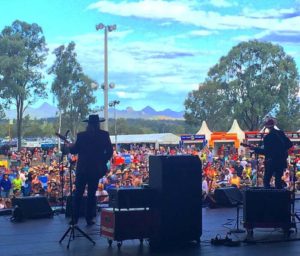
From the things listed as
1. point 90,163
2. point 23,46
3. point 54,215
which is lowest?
point 54,215

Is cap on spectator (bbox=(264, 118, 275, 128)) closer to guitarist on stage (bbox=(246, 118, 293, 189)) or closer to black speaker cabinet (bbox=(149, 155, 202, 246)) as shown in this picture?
guitarist on stage (bbox=(246, 118, 293, 189))

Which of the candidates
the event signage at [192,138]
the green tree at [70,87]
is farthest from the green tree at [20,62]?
the event signage at [192,138]

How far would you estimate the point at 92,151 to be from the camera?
21.2 feet

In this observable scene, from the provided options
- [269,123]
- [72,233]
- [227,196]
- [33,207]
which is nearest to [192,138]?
[227,196]

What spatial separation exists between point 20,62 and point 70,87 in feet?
22.2

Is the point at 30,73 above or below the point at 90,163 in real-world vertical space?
above

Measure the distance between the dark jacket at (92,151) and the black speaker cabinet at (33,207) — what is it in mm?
1785

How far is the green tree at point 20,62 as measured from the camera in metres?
38.0

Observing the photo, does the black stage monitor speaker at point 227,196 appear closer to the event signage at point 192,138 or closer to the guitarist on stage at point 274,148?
the guitarist on stage at point 274,148

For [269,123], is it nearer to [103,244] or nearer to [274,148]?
[274,148]

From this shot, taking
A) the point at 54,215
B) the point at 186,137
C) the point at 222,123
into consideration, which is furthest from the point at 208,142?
the point at 54,215

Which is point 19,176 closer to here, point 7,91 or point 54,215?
point 54,215

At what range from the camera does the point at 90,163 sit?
6.46 m

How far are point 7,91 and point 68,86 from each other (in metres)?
6.33
